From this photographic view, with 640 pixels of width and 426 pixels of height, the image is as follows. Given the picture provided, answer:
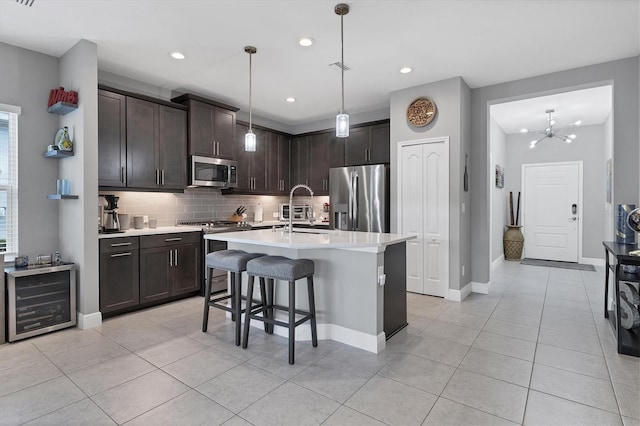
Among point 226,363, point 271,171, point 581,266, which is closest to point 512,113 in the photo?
point 581,266

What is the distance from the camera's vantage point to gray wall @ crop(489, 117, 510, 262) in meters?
6.21

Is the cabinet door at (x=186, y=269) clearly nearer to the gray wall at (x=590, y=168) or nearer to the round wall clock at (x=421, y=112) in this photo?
the round wall clock at (x=421, y=112)

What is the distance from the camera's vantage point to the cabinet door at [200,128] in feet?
14.8

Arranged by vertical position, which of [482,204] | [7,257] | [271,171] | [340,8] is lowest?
[7,257]

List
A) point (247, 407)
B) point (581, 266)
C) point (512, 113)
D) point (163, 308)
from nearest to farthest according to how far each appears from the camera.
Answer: point (247, 407) < point (163, 308) < point (512, 113) < point (581, 266)

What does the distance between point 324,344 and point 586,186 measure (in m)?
6.55

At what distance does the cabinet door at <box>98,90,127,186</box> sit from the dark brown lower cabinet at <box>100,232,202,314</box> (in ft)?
2.41

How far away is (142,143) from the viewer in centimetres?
405

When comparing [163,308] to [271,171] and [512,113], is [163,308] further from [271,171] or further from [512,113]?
[512,113]

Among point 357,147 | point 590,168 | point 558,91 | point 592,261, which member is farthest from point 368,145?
point 592,261

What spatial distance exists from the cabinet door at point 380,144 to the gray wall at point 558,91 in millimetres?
1186

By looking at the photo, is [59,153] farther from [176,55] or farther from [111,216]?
[176,55]

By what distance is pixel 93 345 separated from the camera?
114 inches

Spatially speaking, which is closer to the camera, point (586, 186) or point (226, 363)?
point (226, 363)
